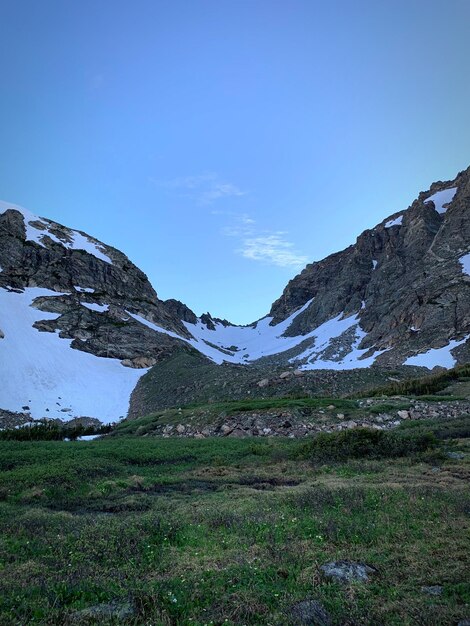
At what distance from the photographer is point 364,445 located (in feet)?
56.6

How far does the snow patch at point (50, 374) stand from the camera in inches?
1610

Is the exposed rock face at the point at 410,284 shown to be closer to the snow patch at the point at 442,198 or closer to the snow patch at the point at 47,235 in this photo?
the snow patch at the point at 442,198

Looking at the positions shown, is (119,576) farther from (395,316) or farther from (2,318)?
(395,316)

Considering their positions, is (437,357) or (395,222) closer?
(437,357)

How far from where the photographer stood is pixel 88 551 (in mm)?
7770

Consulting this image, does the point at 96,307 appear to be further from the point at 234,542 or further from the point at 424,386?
the point at 234,542

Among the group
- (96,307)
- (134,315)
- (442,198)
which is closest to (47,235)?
(96,307)

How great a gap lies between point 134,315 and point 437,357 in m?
51.1

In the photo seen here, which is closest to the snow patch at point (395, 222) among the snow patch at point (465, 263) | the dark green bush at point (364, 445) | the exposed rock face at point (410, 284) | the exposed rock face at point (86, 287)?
the exposed rock face at point (410, 284)

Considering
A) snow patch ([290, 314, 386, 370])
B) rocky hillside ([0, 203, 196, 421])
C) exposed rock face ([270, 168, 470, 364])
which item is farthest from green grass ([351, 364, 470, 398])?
snow patch ([290, 314, 386, 370])

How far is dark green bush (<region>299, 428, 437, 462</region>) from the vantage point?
54.6 ft

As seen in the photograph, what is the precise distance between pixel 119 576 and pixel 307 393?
1184 inches

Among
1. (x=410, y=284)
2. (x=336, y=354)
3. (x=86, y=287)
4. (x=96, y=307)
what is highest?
(x=86, y=287)

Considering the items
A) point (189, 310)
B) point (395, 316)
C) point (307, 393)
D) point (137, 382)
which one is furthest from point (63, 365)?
point (189, 310)
